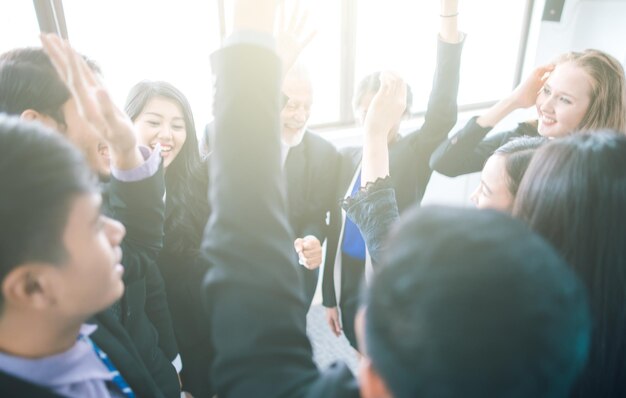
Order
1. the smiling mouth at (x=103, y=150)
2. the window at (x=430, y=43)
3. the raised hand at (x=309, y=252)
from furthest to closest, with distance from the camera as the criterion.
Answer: the window at (x=430, y=43) → the raised hand at (x=309, y=252) → the smiling mouth at (x=103, y=150)

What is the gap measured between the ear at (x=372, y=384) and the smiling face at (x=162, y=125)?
1.12 metres

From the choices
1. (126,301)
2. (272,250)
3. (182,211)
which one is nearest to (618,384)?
(272,250)

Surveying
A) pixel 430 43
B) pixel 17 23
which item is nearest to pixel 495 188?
pixel 17 23

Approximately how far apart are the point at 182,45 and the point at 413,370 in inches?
87.6

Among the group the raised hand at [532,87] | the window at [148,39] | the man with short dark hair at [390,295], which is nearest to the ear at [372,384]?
the man with short dark hair at [390,295]

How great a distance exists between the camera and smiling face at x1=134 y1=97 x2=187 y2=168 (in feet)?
4.14

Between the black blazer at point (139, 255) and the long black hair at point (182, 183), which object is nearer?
the black blazer at point (139, 255)

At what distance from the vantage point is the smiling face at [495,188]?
0.84 meters

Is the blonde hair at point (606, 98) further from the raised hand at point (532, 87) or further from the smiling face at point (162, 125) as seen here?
the smiling face at point (162, 125)

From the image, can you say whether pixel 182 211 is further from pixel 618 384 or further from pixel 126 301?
pixel 618 384

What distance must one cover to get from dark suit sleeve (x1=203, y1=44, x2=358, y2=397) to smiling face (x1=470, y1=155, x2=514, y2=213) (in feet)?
2.02

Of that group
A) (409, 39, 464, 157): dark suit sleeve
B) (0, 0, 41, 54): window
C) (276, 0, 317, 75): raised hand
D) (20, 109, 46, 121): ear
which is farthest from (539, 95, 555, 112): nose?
(0, 0, 41, 54): window

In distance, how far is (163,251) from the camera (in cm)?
129

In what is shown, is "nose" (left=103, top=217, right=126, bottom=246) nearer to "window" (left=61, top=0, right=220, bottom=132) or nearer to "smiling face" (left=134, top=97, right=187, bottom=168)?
"smiling face" (left=134, top=97, right=187, bottom=168)
